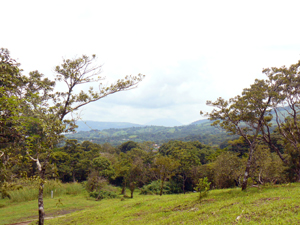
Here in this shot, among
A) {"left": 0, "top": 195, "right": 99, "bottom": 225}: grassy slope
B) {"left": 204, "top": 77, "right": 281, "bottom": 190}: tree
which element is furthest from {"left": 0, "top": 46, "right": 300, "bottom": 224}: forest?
{"left": 0, "top": 195, "right": 99, "bottom": 225}: grassy slope

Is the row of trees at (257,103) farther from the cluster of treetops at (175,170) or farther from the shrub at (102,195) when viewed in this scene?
the shrub at (102,195)

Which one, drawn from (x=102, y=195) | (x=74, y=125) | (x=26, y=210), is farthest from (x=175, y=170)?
(x=74, y=125)

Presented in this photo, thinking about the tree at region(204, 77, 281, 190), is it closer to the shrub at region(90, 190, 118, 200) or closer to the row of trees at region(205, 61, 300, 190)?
the row of trees at region(205, 61, 300, 190)

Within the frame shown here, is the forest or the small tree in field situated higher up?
the forest

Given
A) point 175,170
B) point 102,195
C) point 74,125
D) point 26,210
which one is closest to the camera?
point 74,125

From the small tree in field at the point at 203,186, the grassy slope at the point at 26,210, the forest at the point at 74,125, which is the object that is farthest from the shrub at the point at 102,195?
the small tree in field at the point at 203,186

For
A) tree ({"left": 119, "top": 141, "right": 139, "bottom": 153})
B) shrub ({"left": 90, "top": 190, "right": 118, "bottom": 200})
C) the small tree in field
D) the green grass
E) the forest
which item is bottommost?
shrub ({"left": 90, "top": 190, "right": 118, "bottom": 200})

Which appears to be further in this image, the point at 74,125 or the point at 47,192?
the point at 47,192

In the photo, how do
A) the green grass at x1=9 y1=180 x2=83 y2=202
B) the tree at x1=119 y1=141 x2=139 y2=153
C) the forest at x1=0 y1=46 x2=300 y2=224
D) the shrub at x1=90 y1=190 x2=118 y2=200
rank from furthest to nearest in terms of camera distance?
1. the tree at x1=119 y1=141 x2=139 y2=153
2. the shrub at x1=90 y1=190 x2=118 y2=200
3. the green grass at x1=9 y1=180 x2=83 y2=202
4. the forest at x1=0 y1=46 x2=300 y2=224

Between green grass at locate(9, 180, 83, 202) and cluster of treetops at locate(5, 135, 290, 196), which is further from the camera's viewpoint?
green grass at locate(9, 180, 83, 202)

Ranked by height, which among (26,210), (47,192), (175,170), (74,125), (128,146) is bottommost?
(47,192)

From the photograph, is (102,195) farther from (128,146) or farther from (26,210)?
(128,146)

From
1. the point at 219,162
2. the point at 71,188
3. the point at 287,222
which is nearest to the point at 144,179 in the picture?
the point at 71,188

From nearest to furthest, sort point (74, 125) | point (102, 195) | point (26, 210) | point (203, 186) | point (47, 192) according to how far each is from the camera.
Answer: point (74, 125)
point (203, 186)
point (26, 210)
point (47, 192)
point (102, 195)
